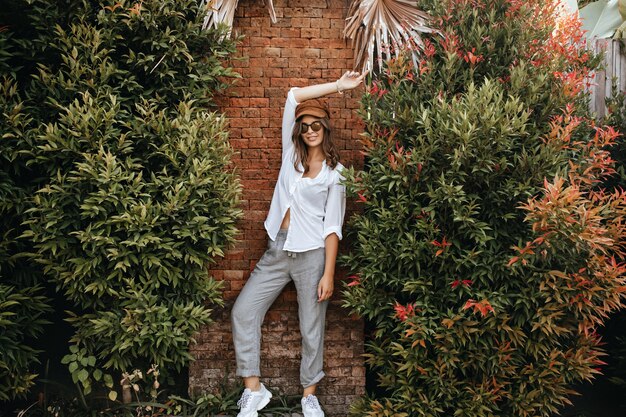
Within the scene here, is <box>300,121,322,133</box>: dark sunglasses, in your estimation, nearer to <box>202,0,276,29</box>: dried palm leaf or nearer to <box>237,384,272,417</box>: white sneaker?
<box>202,0,276,29</box>: dried palm leaf

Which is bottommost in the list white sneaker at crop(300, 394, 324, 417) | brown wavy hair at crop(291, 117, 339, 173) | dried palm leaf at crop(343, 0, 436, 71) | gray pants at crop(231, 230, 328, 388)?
white sneaker at crop(300, 394, 324, 417)

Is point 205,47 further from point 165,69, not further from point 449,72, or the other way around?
point 449,72

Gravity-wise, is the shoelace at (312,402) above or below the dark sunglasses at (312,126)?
below

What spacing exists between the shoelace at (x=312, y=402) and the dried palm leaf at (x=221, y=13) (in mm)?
2923

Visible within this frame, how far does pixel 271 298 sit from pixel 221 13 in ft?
7.34

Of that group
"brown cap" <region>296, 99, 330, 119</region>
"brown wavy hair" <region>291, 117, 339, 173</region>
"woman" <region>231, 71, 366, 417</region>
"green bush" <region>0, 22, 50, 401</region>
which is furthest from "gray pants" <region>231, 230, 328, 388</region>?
"green bush" <region>0, 22, 50, 401</region>

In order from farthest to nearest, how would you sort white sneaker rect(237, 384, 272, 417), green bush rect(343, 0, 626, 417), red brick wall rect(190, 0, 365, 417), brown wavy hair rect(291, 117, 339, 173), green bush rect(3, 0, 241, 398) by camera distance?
1. red brick wall rect(190, 0, 365, 417)
2. brown wavy hair rect(291, 117, 339, 173)
3. white sneaker rect(237, 384, 272, 417)
4. green bush rect(3, 0, 241, 398)
5. green bush rect(343, 0, 626, 417)

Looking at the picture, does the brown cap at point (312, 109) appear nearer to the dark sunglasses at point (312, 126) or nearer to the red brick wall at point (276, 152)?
the dark sunglasses at point (312, 126)

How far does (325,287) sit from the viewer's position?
14.0 feet

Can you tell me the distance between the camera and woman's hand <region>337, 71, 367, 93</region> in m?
4.25

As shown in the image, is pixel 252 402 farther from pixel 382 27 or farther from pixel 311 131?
pixel 382 27

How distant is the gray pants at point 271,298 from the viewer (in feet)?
14.2

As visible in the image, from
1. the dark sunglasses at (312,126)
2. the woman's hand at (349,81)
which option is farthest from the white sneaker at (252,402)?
the woman's hand at (349,81)

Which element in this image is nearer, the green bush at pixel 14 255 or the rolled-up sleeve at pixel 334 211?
the green bush at pixel 14 255
